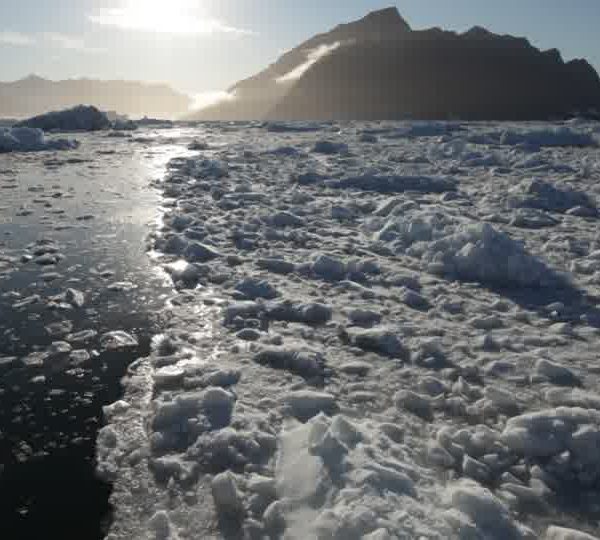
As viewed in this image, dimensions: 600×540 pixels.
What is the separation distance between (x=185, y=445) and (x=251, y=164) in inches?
433

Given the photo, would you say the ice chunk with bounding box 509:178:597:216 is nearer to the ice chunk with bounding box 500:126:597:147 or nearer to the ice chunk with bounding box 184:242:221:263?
the ice chunk with bounding box 184:242:221:263

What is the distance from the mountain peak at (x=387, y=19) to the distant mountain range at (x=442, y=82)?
110 feet

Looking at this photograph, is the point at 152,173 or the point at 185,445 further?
the point at 152,173

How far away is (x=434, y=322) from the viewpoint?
3699 millimetres

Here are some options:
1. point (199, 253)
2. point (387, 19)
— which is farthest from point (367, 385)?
point (387, 19)

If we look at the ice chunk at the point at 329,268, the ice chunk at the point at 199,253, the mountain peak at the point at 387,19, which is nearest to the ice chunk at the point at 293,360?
the ice chunk at the point at 329,268

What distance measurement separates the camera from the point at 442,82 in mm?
83938

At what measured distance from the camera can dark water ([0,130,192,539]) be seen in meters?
1.98

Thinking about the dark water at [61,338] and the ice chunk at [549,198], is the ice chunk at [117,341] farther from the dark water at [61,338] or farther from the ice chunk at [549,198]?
the ice chunk at [549,198]

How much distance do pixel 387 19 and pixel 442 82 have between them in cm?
5004

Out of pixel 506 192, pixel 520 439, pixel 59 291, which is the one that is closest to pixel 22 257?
pixel 59 291

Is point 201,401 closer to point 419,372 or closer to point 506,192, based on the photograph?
point 419,372

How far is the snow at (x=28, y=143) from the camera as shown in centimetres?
1669

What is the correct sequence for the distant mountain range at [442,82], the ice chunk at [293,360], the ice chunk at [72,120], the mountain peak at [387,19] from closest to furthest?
the ice chunk at [293,360] → the ice chunk at [72,120] → the distant mountain range at [442,82] → the mountain peak at [387,19]
